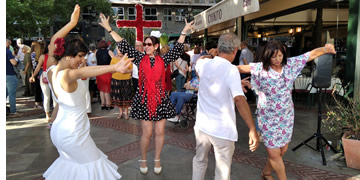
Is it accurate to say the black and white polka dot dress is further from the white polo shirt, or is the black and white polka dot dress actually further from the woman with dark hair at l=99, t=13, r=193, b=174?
the white polo shirt

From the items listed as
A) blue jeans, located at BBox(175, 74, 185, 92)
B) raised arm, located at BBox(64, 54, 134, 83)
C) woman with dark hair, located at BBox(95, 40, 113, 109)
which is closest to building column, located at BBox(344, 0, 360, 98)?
raised arm, located at BBox(64, 54, 134, 83)

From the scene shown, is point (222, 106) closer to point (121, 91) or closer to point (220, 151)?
point (220, 151)

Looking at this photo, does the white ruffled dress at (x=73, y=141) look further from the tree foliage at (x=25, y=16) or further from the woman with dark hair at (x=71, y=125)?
the tree foliage at (x=25, y=16)

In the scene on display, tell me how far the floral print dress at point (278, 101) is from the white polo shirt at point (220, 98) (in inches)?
25.6

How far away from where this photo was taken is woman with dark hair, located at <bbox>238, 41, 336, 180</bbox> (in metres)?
3.04

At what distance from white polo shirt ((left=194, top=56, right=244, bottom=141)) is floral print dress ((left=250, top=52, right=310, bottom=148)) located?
2.14 feet

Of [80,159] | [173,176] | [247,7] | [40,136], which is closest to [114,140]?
[40,136]

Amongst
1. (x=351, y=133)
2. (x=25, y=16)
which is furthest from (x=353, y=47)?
(x=25, y=16)

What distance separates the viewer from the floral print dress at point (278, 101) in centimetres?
305

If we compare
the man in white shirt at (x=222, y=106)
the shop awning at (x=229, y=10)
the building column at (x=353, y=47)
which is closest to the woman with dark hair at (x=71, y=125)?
the man in white shirt at (x=222, y=106)

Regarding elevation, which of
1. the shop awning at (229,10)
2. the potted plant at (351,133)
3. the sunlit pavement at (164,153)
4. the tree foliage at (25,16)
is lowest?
the sunlit pavement at (164,153)

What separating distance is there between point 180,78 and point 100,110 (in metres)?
2.73

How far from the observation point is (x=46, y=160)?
4.42 metres

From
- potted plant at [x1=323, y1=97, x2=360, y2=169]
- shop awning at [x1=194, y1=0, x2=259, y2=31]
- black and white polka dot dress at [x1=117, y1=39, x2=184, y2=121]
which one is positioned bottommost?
potted plant at [x1=323, y1=97, x2=360, y2=169]
